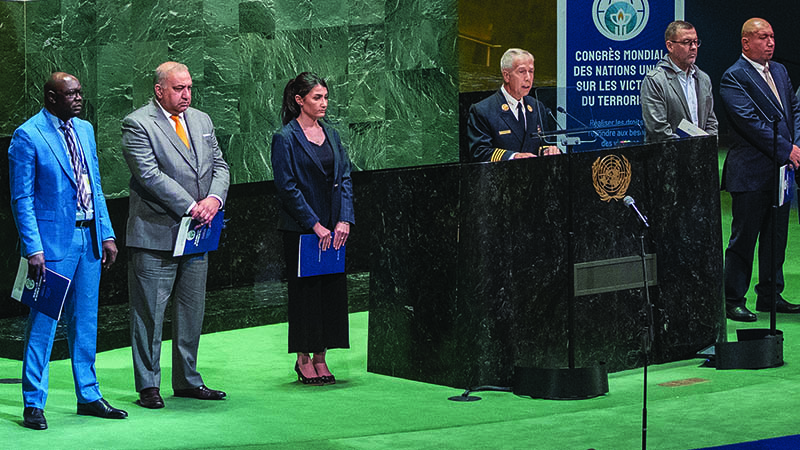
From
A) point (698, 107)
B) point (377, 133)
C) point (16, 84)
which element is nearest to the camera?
point (698, 107)

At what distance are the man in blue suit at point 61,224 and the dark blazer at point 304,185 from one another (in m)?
1.19

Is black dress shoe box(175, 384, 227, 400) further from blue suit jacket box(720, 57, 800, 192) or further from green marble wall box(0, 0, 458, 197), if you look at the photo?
blue suit jacket box(720, 57, 800, 192)

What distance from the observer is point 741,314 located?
30.4ft

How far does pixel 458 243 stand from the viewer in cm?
735

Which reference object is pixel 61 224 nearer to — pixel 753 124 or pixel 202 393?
pixel 202 393

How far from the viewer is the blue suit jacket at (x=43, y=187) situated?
661 cm

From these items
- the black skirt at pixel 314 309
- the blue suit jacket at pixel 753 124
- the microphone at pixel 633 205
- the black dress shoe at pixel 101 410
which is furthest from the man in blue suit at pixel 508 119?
the black dress shoe at pixel 101 410

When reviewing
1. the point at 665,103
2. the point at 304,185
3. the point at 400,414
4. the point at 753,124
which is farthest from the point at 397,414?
the point at 753,124

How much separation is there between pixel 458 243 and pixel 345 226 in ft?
2.84

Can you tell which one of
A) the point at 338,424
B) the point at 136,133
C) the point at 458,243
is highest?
the point at 136,133

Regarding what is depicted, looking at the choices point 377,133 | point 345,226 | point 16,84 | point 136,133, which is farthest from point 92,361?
point 377,133

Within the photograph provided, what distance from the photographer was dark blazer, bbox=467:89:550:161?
791 cm

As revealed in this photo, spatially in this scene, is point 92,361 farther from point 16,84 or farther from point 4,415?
point 16,84

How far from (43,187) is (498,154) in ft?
8.27
